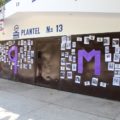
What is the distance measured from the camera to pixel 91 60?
956 centimetres

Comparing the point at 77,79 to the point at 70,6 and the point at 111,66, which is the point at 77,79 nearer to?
the point at 111,66

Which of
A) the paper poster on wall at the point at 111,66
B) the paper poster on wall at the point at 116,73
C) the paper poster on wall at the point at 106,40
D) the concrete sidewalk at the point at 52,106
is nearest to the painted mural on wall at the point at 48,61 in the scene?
the concrete sidewalk at the point at 52,106

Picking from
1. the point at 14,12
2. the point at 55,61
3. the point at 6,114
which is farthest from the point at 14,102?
the point at 14,12

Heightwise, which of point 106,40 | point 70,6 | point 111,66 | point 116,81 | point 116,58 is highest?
point 70,6

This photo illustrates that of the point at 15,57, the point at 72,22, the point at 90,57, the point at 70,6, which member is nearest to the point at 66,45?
the point at 72,22

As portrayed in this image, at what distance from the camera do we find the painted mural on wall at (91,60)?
8.91 metres

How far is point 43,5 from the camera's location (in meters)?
9.20

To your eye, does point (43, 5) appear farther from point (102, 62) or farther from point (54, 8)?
point (102, 62)

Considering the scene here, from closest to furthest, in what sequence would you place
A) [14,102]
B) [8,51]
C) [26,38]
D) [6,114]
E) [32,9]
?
[6,114], [14,102], [32,9], [26,38], [8,51]

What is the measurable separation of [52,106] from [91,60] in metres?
2.45

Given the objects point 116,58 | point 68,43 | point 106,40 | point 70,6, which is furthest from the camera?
point 68,43

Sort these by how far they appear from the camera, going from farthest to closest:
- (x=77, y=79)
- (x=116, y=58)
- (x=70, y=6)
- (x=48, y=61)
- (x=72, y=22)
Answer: (x=48, y=61) < (x=72, y=22) < (x=77, y=79) < (x=116, y=58) < (x=70, y=6)

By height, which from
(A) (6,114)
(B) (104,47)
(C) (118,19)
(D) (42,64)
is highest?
(C) (118,19)

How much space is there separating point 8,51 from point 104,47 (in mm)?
6292
